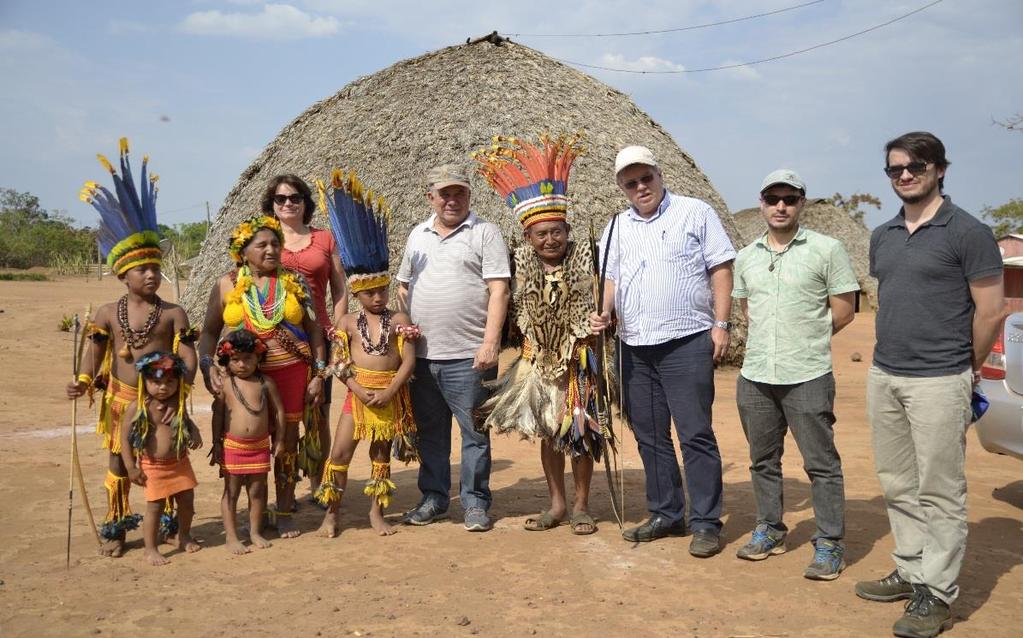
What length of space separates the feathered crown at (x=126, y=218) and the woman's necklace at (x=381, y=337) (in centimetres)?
108

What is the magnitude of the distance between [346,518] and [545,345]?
162cm

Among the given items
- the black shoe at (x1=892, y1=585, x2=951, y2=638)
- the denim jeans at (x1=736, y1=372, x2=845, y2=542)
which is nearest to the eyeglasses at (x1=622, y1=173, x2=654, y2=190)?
the denim jeans at (x1=736, y1=372, x2=845, y2=542)

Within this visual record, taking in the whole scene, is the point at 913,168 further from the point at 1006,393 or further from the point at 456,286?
the point at 456,286

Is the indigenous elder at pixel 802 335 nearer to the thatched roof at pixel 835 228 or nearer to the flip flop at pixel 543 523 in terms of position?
the flip flop at pixel 543 523

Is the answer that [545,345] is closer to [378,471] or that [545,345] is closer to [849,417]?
[378,471]

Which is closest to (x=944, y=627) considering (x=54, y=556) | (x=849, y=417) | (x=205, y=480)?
(x=54, y=556)

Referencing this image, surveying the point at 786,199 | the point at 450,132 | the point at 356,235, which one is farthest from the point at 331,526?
the point at 450,132

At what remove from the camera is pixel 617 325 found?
14.3ft

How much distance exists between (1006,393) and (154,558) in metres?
4.57

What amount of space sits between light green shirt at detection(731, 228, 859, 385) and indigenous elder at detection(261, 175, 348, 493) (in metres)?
2.32

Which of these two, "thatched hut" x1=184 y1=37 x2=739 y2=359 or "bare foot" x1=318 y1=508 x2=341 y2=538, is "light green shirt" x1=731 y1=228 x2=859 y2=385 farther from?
"thatched hut" x1=184 y1=37 x2=739 y2=359

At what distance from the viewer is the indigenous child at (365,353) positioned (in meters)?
4.42

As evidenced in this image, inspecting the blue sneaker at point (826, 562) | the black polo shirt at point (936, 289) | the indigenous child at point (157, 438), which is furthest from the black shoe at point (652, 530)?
the indigenous child at point (157, 438)

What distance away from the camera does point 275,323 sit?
4.33 meters
